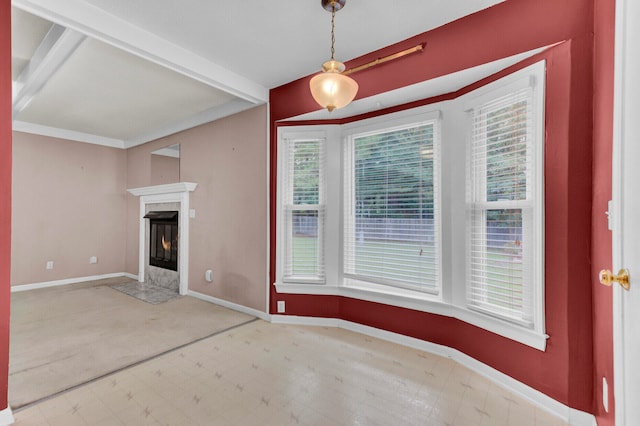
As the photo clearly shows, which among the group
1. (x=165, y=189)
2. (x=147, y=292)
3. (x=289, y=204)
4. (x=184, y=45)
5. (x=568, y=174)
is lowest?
(x=147, y=292)

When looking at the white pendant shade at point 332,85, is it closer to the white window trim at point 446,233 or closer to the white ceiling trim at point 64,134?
the white window trim at point 446,233

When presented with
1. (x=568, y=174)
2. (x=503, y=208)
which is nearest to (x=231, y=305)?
(x=503, y=208)

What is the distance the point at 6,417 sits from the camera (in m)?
1.80

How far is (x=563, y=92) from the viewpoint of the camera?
1.90 meters

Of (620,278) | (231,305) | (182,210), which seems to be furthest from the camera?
(182,210)

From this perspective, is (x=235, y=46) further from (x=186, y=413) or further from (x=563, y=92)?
(x=186, y=413)

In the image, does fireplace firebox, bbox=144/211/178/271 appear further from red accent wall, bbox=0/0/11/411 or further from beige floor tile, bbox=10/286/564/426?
red accent wall, bbox=0/0/11/411

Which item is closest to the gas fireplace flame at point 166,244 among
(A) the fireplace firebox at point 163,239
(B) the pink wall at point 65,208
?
(A) the fireplace firebox at point 163,239

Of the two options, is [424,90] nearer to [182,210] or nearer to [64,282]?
[182,210]

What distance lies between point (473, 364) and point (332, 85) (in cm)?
243

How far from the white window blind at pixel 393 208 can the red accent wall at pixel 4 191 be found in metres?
2.67

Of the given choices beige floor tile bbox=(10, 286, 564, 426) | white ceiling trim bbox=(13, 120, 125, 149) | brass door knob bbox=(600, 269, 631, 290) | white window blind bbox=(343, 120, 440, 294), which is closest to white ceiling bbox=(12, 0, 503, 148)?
white window blind bbox=(343, 120, 440, 294)

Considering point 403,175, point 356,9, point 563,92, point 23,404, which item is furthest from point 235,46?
point 23,404

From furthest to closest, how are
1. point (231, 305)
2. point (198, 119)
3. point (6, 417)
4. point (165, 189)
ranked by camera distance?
point (165, 189), point (198, 119), point (231, 305), point (6, 417)
